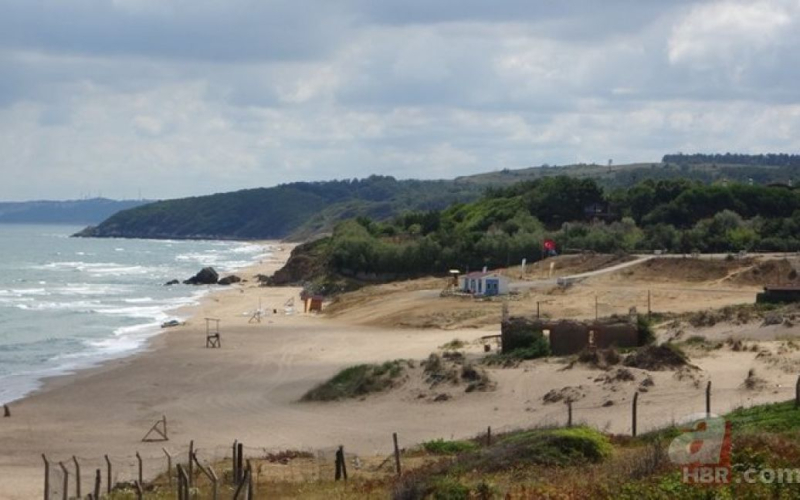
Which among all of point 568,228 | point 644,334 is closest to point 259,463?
point 644,334

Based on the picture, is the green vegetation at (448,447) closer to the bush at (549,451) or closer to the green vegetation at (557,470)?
the green vegetation at (557,470)

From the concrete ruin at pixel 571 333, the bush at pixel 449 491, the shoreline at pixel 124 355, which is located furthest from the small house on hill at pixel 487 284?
the bush at pixel 449 491

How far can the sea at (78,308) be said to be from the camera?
4969 cm

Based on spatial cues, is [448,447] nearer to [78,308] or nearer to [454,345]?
[454,345]

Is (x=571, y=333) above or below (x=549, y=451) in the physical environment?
Answer: above

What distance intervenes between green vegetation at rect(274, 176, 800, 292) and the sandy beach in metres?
35.6

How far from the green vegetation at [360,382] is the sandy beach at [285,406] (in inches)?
24.4

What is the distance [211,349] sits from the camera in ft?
172

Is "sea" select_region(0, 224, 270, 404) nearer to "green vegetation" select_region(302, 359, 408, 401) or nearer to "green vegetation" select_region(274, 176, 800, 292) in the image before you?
"green vegetation" select_region(302, 359, 408, 401)

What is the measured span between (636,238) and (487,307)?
28.5 meters

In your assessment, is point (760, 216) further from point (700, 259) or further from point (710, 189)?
point (700, 259)

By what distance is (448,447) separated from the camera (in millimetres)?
25516

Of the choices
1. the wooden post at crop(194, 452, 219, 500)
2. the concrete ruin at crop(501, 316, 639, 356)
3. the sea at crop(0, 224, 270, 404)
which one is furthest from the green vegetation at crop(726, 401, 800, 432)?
the sea at crop(0, 224, 270, 404)

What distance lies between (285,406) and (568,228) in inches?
2222
